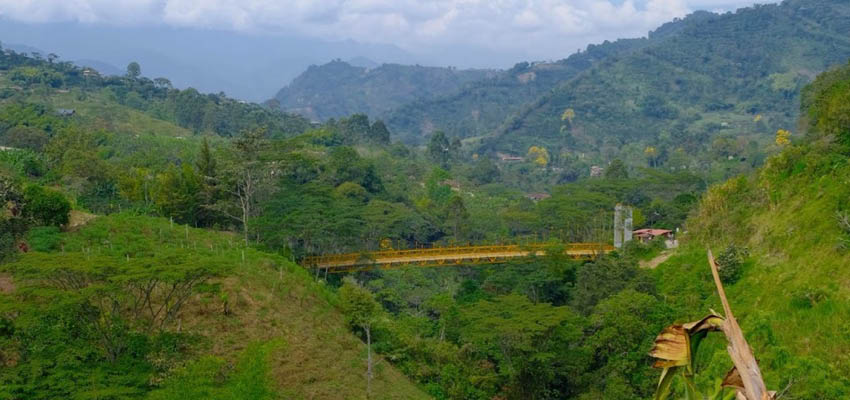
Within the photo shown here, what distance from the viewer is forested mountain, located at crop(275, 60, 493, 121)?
14862cm

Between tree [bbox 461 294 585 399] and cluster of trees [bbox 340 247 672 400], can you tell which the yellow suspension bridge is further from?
tree [bbox 461 294 585 399]

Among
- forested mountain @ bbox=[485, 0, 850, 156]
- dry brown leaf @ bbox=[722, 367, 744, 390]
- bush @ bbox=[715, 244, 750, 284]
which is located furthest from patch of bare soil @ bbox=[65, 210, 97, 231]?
forested mountain @ bbox=[485, 0, 850, 156]

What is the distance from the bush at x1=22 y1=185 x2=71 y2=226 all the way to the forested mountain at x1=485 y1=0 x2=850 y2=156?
55566 mm

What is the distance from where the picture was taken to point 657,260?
21.2m

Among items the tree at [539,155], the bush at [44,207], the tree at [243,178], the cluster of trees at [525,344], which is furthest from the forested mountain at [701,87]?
the bush at [44,207]

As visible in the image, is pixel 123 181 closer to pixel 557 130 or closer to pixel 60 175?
pixel 60 175

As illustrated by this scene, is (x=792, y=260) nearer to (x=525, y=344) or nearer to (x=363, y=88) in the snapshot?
(x=525, y=344)

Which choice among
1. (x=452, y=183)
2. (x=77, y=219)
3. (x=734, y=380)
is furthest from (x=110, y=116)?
(x=734, y=380)

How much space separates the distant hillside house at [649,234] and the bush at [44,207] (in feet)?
56.7

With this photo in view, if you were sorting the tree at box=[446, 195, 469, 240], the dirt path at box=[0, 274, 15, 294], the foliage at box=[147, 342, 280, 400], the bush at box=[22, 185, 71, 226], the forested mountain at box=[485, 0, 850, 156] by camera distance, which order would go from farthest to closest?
the forested mountain at box=[485, 0, 850, 156] → the tree at box=[446, 195, 469, 240] → the bush at box=[22, 185, 71, 226] → the dirt path at box=[0, 274, 15, 294] → the foliage at box=[147, 342, 280, 400]

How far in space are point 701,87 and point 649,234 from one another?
6779 centimetres

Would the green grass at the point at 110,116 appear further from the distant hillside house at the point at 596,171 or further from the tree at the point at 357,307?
the distant hillside house at the point at 596,171

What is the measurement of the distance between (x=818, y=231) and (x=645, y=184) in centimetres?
1826

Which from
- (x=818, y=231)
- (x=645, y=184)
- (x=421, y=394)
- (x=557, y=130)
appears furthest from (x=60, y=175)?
(x=557, y=130)
